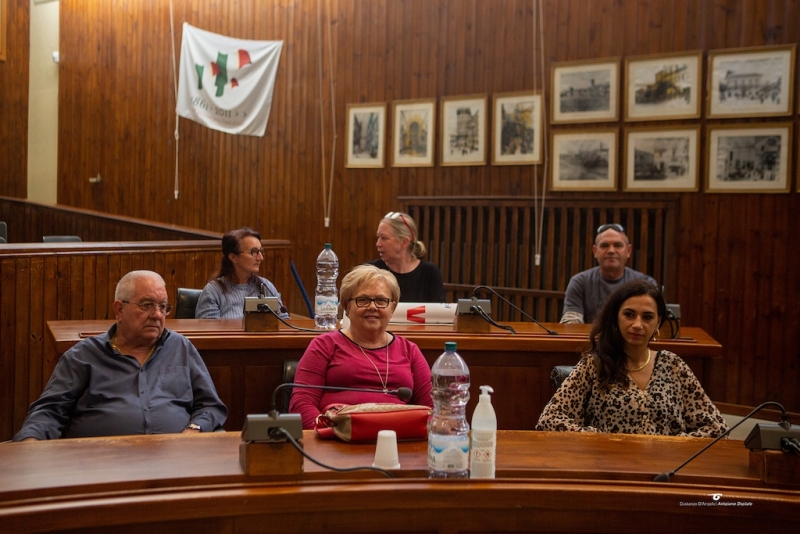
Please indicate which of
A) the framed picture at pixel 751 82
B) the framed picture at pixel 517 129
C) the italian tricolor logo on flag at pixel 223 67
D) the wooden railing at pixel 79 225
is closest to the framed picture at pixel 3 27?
the wooden railing at pixel 79 225

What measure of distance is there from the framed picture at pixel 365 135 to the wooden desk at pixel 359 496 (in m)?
5.84

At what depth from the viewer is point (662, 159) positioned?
20.4 feet

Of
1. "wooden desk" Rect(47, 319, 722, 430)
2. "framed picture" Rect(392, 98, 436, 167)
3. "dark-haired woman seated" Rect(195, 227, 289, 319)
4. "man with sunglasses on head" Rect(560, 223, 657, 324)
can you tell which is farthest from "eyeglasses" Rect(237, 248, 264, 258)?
"framed picture" Rect(392, 98, 436, 167)

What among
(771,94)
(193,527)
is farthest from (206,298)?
(771,94)

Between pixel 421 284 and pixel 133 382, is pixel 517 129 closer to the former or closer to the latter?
pixel 421 284

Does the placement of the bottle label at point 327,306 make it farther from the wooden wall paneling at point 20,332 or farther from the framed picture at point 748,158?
the framed picture at point 748,158

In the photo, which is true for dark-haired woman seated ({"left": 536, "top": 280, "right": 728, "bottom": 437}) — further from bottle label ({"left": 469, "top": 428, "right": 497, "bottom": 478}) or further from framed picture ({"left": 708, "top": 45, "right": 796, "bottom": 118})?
framed picture ({"left": 708, "top": 45, "right": 796, "bottom": 118})

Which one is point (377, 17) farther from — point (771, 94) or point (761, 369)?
point (761, 369)

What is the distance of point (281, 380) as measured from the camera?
A: 3.68 metres

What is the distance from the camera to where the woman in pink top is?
2.90 metres

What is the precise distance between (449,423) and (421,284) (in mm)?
2706

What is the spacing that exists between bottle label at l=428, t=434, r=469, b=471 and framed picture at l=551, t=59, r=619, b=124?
4.89m

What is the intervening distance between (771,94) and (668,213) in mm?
1046

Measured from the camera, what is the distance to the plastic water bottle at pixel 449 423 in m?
2.01
